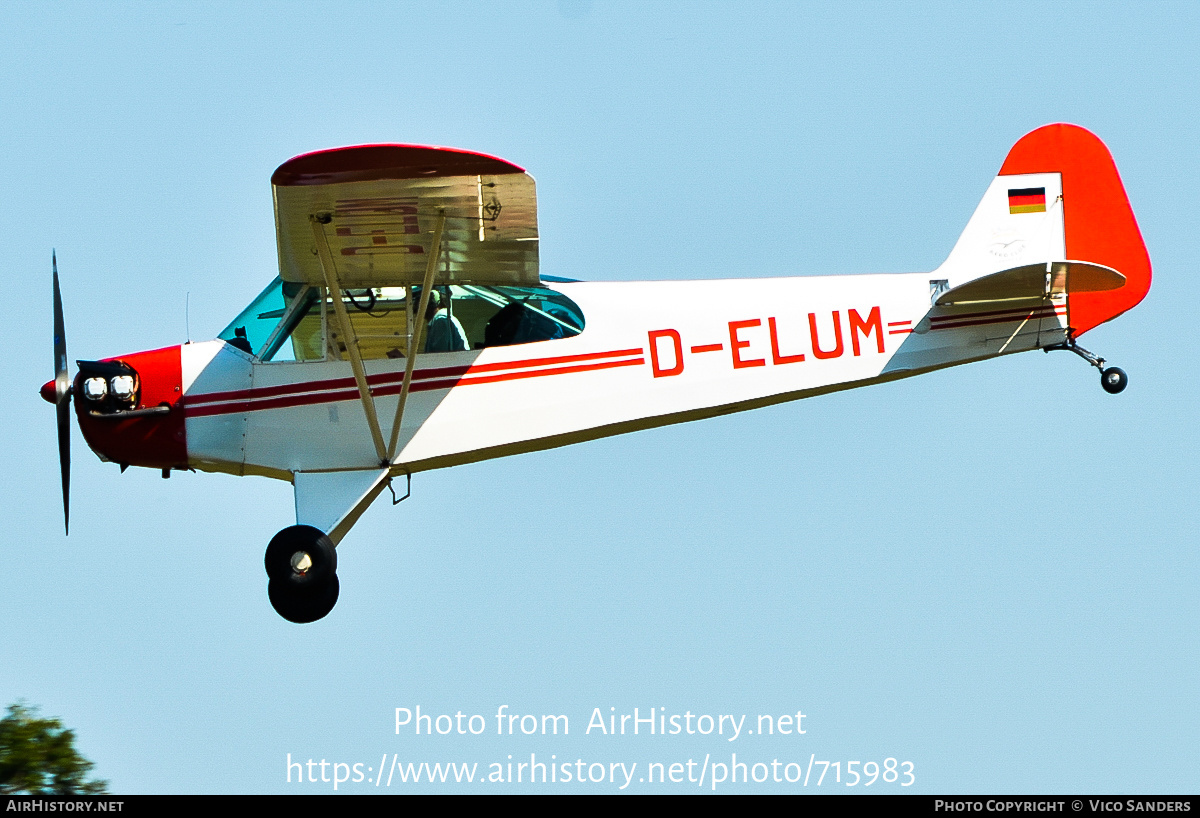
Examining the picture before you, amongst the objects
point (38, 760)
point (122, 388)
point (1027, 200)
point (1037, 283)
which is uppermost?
point (1027, 200)

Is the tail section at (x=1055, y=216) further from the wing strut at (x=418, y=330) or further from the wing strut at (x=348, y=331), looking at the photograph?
the wing strut at (x=348, y=331)

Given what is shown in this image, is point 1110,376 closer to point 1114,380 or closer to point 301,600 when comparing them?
point 1114,380

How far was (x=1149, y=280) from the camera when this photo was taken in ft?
36.2

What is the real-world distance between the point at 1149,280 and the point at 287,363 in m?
6.16

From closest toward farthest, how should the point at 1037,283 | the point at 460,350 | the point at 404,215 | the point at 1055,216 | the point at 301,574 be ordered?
the point at 404,215
the point at 301,574
the point at 460,350
the point at 1037,283
the point at 1055,216

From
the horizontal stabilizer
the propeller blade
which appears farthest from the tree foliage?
the horizontal stabilizer

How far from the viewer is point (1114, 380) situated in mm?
10414

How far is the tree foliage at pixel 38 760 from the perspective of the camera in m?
9.20

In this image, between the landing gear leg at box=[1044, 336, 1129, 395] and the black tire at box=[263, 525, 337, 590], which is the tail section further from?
the black tire at box=[263, 525, 337, 590]

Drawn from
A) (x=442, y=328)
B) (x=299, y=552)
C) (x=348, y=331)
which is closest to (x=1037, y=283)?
(x=442, y=328)

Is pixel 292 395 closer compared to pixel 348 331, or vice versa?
pixel 348 331

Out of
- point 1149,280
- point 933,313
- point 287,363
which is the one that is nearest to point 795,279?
point 933,313

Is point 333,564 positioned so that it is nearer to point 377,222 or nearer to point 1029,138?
point 377,222

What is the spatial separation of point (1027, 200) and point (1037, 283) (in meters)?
1.15
